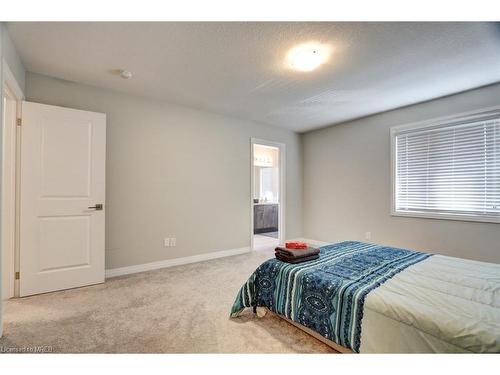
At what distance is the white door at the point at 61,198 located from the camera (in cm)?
254

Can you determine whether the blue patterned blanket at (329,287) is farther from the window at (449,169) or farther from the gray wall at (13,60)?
the gray wall at (13,60)

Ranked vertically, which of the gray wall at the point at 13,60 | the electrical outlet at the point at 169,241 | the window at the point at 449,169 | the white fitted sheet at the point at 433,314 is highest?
the gray wall at the point at 13,60

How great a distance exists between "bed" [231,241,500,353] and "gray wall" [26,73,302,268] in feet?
6.36

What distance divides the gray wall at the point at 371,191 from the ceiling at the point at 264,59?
281mm

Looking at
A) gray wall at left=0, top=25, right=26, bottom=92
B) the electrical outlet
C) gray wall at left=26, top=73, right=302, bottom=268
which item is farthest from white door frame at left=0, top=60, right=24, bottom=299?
the electrical outlet

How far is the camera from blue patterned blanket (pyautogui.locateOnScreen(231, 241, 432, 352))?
1540mm

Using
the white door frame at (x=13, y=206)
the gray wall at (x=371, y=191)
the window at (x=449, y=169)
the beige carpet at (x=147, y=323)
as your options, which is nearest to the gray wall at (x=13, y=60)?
the white door frame at (x=13, y=206)

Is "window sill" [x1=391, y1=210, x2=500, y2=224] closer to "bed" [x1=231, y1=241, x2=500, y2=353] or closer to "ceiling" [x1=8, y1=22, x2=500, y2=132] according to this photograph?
"bed" [x1=231, y1=241, x2=500, y2=353]

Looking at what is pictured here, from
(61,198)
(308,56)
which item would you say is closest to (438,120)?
(308,56)

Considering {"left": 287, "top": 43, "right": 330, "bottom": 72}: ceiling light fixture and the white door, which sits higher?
{"left": 287, "top": 43, "right": 330, "bottom": 72}: ceiling light fixture

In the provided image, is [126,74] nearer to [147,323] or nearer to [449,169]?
[147,323]

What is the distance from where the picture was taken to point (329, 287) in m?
1.66
